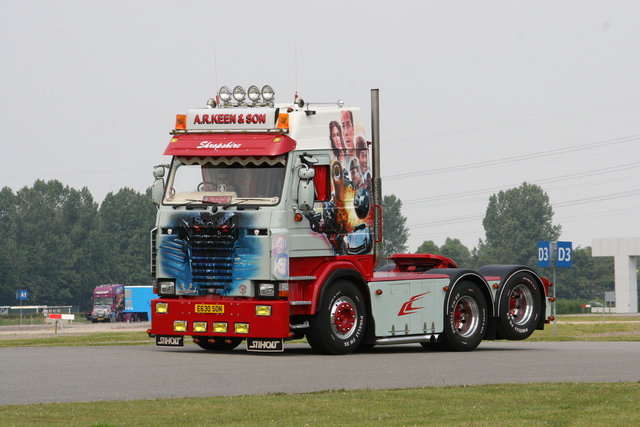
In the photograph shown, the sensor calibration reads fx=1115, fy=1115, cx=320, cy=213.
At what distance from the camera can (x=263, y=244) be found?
16.7 metres

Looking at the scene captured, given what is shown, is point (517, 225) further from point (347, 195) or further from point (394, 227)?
point (347, 195)

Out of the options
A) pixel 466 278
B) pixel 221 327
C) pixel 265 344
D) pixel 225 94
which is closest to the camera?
pixel 265 344

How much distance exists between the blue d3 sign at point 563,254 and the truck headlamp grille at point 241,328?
1669 cm

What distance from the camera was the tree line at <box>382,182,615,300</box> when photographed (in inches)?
5536

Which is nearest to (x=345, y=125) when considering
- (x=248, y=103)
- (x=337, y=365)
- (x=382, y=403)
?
(x=248, y=103)

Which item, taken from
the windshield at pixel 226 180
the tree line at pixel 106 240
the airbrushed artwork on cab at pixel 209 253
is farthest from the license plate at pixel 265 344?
the tree line at pixel 106 240

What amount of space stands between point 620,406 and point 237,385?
4.45 meters

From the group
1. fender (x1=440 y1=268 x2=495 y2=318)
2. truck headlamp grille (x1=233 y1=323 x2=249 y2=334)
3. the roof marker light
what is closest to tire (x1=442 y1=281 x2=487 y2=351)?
fender (x1=440 y1=268 x2=495 y2=318)

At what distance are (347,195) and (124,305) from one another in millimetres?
65446

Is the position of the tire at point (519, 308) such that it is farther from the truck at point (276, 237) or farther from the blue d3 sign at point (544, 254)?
the blue d3 sign at point (544, 254)

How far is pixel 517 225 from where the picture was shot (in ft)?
468

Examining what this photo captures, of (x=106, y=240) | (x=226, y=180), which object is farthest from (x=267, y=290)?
(x=106, y=240)

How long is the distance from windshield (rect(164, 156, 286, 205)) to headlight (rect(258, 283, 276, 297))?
1233mm

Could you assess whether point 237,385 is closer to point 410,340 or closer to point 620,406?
point 620,406
